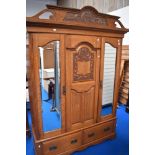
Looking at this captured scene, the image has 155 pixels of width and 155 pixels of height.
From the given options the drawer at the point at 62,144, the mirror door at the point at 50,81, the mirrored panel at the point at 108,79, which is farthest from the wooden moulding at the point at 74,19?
the drawer at the point at 62,144

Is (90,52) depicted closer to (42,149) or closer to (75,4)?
(42,149)

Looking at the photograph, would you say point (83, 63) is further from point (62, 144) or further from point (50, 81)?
point (62, 144)

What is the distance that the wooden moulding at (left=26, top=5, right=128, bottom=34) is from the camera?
1589 millimetres

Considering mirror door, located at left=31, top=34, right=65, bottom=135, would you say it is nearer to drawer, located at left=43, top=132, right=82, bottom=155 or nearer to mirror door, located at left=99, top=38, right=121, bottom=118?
drawer, located at left=43, top=132, right=82, bottom=155

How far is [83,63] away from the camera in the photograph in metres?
2.01

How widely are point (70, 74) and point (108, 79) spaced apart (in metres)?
0.70

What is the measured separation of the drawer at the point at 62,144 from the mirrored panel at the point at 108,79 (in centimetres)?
57

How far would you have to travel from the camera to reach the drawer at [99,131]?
2.26 m

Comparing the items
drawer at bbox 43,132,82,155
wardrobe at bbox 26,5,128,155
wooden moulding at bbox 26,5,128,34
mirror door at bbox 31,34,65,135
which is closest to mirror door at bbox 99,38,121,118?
wardrobe at bbox 26,5,128,155

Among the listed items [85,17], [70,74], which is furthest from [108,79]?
[85,17]

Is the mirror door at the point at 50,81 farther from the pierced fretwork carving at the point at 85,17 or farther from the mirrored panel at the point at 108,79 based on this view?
the mirrored panel at the point at 108,79
